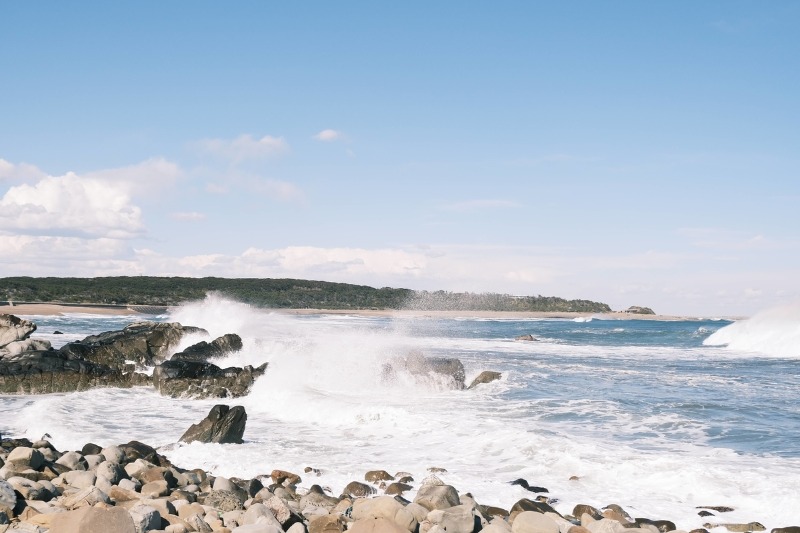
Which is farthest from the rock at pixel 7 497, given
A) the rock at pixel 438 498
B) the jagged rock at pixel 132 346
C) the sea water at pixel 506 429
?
the jagged rock at pixel 132 346

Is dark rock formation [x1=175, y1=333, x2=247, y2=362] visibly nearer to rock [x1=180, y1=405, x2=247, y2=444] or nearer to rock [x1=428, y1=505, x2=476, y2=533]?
rock [x1=180, y1=405, x2=247, y2=444]

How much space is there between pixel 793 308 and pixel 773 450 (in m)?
41.4

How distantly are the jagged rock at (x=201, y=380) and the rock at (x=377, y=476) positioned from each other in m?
9.25

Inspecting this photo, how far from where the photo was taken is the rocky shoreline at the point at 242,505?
6.52 m

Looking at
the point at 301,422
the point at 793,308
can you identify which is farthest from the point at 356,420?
the point at 793,308

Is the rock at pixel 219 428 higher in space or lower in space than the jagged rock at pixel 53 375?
higher

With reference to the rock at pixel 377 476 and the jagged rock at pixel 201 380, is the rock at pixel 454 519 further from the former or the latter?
the jagged rock at pixel 201 380

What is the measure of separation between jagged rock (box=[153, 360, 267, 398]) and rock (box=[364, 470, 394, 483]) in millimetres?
9250

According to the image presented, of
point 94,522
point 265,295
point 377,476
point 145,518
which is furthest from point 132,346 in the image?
point 265,295

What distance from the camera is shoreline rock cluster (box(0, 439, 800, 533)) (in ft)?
21.3

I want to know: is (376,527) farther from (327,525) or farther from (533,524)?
(533,524)

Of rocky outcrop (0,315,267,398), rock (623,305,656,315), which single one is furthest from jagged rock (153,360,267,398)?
rock (623,305,656,315)

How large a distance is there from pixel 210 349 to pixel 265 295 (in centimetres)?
9366

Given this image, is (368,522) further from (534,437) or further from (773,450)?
(773,450)
